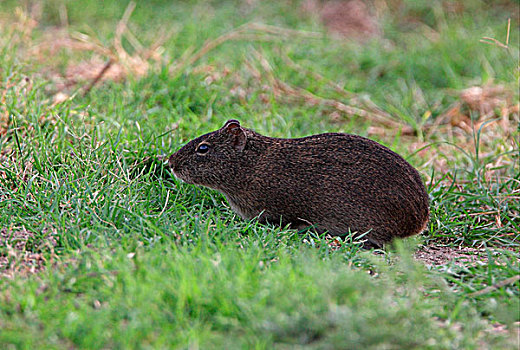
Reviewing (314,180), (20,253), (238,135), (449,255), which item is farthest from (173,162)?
(449,255)

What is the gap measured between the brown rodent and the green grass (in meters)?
0.17

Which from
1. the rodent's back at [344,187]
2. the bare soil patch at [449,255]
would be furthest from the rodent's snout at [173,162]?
the bare soil patch at [449,255]

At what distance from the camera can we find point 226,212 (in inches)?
170

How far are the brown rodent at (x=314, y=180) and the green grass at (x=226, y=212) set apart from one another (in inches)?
6.7

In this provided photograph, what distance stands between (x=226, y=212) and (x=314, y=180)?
26.5 inches

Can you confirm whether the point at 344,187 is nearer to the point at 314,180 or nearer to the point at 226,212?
the point at 314,180

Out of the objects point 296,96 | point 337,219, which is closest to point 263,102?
point 296,96

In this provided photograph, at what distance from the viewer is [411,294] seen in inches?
112

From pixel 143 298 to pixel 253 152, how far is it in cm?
171

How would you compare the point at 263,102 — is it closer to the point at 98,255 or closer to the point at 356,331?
the point at 98,255

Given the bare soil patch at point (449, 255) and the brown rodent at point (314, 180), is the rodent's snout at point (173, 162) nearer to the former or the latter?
the brown rodent at point (314, 180)

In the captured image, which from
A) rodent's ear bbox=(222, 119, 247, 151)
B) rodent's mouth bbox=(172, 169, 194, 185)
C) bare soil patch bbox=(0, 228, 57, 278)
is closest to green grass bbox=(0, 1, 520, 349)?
bare soil patch bbox=(0, 228, 57, 278)

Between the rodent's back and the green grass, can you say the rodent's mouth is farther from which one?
the rodent's back

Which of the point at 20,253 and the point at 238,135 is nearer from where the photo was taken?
the point at 20,253
